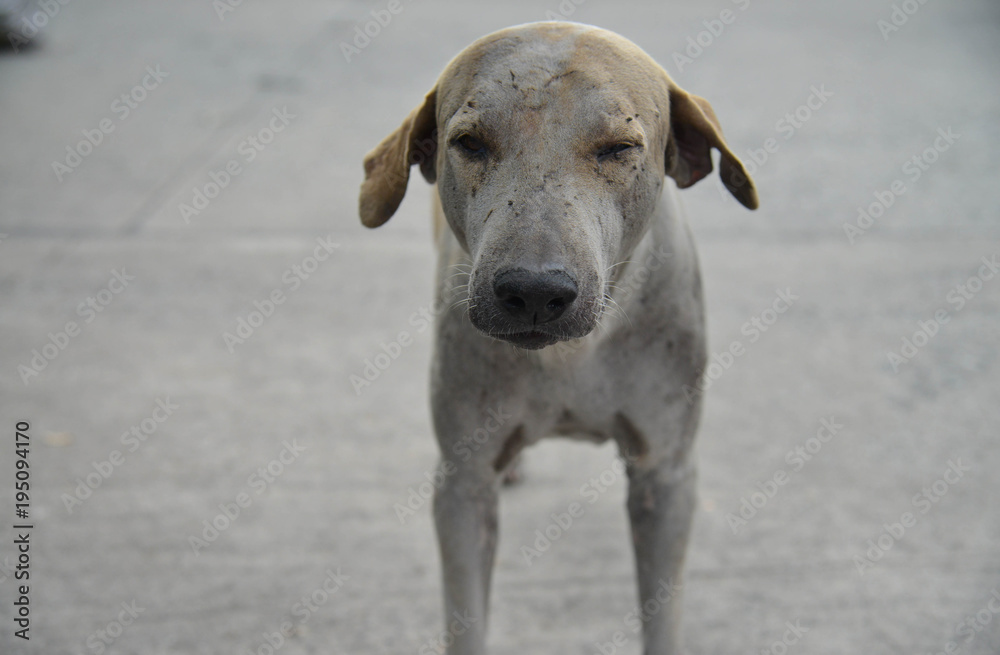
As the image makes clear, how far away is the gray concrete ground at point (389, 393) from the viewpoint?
10.1 feet

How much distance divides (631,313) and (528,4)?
345 inches

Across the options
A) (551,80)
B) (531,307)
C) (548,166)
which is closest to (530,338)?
(531,307)

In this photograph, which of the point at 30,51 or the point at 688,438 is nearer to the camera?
the point at 688,438

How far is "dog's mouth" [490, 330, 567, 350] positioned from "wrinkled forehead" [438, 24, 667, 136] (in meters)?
0.43

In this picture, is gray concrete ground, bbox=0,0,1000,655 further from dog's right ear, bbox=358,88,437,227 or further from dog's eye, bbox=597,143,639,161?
dog's eye, bbox=597,143,639,161

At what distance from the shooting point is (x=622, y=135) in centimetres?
200

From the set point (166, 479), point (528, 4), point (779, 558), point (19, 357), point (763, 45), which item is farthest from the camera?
point (528, 4)

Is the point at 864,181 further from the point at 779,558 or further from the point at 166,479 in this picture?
the point at 166,479

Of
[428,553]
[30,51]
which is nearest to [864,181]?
[428,553]

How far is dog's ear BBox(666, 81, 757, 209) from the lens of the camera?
88.7 inches

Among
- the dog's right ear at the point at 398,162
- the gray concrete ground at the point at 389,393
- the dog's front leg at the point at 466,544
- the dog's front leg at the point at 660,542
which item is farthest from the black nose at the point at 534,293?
the gray concrete ground at the point at 389,393

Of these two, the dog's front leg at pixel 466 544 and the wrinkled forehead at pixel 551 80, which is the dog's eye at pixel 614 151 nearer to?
the wrinkled forehead at pixel 551 80

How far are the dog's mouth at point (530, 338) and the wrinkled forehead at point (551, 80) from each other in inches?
16.8

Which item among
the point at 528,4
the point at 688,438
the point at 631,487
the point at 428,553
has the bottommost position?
the point at 528,4
